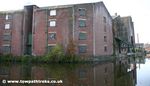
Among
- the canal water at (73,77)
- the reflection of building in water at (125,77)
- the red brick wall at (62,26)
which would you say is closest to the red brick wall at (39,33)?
the red brick wall at (62,26)

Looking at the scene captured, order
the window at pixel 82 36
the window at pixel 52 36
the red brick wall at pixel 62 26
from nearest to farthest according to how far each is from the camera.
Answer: the window at pixel 82 36 → the red brick wall at pixel 62 26 → the window at pixel 52 36

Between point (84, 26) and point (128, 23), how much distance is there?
37.7m

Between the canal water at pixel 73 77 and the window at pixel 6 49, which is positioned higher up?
the window at pixel 6 49

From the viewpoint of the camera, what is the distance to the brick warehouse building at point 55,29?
33.9 meters

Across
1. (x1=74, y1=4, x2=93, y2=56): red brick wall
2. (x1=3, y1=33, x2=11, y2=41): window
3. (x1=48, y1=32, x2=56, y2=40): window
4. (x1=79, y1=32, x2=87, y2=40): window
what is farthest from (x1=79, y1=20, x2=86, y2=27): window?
(x1=3, y1=33, x2=11, y2=41): window

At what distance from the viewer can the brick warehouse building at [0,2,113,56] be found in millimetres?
33875

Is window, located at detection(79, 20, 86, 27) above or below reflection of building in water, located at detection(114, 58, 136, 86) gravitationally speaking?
above

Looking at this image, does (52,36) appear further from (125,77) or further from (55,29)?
(125,77)

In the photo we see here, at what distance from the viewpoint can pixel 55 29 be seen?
3569 cm

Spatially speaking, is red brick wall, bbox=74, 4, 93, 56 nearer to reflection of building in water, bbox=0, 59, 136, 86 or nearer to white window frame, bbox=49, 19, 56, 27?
white window frame, bbox=49, 19, 56, 27

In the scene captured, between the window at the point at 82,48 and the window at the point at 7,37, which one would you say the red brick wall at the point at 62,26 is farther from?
the window at the point at 7,37

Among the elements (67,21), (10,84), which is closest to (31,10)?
(67,21)

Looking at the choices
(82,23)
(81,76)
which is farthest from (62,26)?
(81,76)

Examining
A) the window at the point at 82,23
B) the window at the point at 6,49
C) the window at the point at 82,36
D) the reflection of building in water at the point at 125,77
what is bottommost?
the reflection of building in water at the point at 125,77
